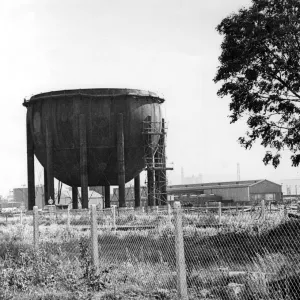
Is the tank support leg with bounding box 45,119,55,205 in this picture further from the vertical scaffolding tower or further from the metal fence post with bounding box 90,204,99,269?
the metal fence post with bounding box 90,204,99,269

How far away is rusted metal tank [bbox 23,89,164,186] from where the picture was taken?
41.7 metres

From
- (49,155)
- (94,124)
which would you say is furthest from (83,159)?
(49,155)

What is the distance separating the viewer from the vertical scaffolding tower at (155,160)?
43.5 m

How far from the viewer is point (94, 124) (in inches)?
1636

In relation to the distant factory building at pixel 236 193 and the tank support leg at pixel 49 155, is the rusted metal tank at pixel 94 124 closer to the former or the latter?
the tank support leg at pixel 49 155

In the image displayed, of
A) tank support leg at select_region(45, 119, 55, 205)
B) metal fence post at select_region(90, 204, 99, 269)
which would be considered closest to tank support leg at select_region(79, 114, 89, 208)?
tank support leg at select_region(45, 119, 55, 205)

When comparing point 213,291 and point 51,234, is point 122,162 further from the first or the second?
point 213,291

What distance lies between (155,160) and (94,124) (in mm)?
7236

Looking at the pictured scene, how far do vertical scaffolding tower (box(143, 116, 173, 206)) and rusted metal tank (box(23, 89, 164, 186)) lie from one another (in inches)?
17.1

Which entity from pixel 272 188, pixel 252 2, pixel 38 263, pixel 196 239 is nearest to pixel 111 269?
pixel 38 263

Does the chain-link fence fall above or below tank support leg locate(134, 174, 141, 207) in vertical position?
below

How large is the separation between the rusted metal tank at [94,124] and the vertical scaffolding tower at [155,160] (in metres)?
0.43

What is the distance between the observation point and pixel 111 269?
1229 centimetres

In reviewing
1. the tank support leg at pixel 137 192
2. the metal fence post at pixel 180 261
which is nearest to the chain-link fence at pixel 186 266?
the metal fence post at pixel 180 261
